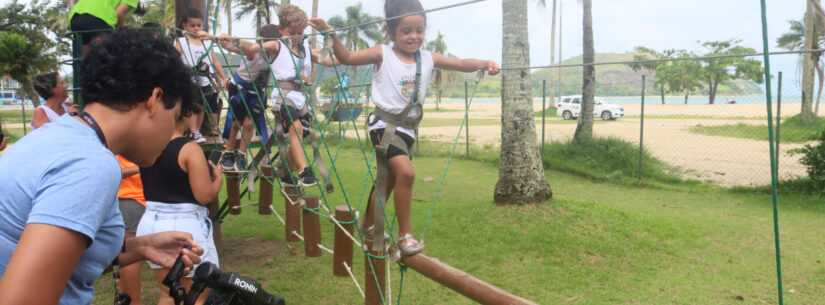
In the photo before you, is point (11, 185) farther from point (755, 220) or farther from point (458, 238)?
point (755, 220)

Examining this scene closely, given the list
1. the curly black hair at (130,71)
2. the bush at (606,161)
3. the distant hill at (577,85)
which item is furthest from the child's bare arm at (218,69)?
the bush at (606,161)

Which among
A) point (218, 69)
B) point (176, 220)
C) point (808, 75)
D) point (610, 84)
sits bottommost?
point (176, 220)

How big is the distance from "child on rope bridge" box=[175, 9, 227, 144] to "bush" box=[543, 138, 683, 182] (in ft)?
18.3

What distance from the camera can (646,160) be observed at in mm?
8609

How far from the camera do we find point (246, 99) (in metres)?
3.87

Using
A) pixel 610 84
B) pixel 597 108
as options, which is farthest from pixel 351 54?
pixel 597 108

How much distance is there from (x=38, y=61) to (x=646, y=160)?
19.6m

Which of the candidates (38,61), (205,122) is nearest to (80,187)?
(205,122)

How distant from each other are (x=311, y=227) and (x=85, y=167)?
→ 303 centimetres

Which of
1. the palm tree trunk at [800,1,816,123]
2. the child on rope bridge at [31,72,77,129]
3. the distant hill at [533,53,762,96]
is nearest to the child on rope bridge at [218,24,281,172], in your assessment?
the child on rope bridge at [31,72,77,129]

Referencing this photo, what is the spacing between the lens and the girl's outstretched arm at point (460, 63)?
Result: 2.37m

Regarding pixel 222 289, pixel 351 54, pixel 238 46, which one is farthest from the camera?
pixel 238 46

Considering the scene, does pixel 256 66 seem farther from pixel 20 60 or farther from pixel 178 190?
pixel 20 60

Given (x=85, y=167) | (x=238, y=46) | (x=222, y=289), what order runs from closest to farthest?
(x=85, y=167) → (x=222, y=289) → (x=238, y=46)
